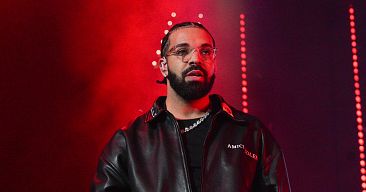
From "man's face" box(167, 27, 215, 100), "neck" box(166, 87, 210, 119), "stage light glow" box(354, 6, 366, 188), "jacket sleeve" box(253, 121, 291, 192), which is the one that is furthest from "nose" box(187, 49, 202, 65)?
"stage light glow" box(354, 6, 366, 188)

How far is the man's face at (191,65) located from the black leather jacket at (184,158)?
0.43 ft

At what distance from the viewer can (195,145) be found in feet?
7.21

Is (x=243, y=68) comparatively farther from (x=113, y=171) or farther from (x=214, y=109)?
(x=113, y=171)

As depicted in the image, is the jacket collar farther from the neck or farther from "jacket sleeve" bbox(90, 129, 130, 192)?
"jacket sleeve" bbox(90, 129, 130, 192)

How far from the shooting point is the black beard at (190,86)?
226 cm

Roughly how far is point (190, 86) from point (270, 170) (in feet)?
1.72

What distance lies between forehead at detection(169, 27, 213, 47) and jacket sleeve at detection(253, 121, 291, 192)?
1.69ft

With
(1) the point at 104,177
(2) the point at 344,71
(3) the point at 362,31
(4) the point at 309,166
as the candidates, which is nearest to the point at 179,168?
(1) the point at 104,177

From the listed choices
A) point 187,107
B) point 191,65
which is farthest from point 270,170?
point 191,65

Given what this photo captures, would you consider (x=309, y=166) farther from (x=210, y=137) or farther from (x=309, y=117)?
(x=210, y=137)

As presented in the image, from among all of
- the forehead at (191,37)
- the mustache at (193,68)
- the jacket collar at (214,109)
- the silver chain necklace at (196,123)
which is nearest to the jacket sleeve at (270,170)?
the jacket collar at (214,109)

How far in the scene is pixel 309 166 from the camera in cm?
266

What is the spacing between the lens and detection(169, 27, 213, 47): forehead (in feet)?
7.57

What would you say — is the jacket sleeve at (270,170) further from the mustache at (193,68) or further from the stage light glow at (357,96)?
the stage light glow at (357,96)
